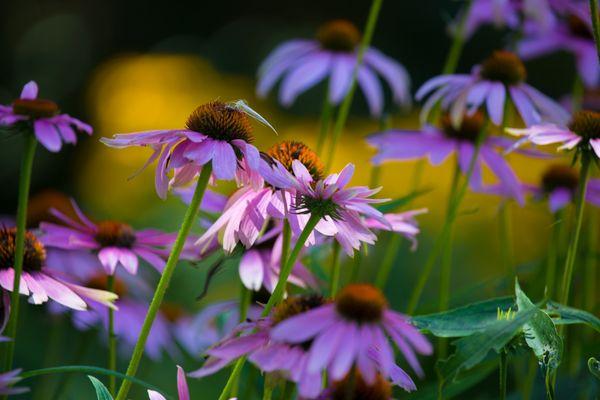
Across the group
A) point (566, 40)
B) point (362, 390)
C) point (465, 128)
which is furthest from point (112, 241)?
point (566, 40)

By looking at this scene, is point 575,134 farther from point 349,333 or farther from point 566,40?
point 566,40

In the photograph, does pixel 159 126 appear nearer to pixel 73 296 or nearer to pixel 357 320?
pixel 73 296

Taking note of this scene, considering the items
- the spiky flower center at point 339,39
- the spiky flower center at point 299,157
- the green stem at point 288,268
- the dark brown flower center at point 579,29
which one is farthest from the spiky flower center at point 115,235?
the dark brown flower center at point 579,29

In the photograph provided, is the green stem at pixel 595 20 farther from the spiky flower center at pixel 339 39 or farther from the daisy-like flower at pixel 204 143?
the spiky flower center at pixel 339 39

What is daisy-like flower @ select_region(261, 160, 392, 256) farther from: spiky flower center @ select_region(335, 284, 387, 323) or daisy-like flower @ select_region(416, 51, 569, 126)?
daisy-like flower @ select_region(416, 51, 569, 126)

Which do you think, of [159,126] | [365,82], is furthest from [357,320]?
[159,126]

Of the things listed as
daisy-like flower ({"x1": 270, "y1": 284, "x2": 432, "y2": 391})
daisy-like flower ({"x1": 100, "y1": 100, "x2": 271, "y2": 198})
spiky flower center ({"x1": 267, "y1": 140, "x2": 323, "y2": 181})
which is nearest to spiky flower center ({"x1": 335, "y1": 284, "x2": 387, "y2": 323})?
daisy-like flower ({"x1": 270, "y1": 284, "x2": 432, "y2": 391})
